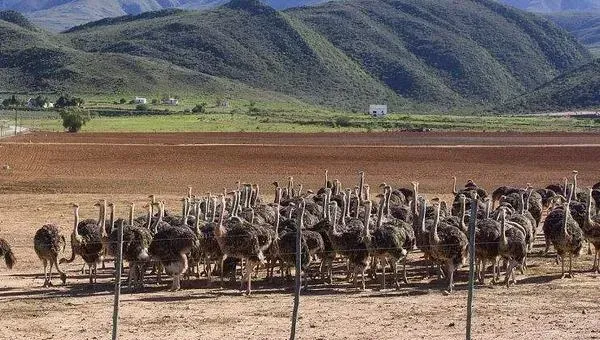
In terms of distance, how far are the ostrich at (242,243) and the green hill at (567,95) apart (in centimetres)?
11205

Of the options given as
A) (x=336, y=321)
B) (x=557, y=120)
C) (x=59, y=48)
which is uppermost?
(x=59, y=48)

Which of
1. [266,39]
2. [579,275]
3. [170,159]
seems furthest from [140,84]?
[579,275]

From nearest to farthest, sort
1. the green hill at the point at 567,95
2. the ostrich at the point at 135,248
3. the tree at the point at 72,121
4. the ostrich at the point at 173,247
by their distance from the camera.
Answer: the ostrich at the point at 173,247, the ostrich at the point at 135,248, the tree at the point at 72,121, the green hill at the point at 567,95

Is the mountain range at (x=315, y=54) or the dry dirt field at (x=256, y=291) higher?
the mountain range at (x=315, y=54)

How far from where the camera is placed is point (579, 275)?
19.9 meters

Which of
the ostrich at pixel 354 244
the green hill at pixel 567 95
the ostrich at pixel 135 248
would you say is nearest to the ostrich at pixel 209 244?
the ostrich at pixel 135 248

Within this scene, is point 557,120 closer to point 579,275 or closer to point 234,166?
point 234,166

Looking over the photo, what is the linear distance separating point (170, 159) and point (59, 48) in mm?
101846

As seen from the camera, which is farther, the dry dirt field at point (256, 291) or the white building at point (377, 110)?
the white building at point (377, 110)

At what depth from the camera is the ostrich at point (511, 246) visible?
18453mm

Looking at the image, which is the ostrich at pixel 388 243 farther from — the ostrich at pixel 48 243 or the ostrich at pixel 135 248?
the ostrich at pixel 48 243

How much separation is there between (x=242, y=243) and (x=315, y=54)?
137 metres

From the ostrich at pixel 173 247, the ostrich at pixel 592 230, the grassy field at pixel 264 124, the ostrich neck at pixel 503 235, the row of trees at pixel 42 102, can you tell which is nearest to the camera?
the ostrich at pixel 173 247

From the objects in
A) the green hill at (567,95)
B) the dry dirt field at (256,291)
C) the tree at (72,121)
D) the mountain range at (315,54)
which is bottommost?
the dry dirt field at (256,291)
